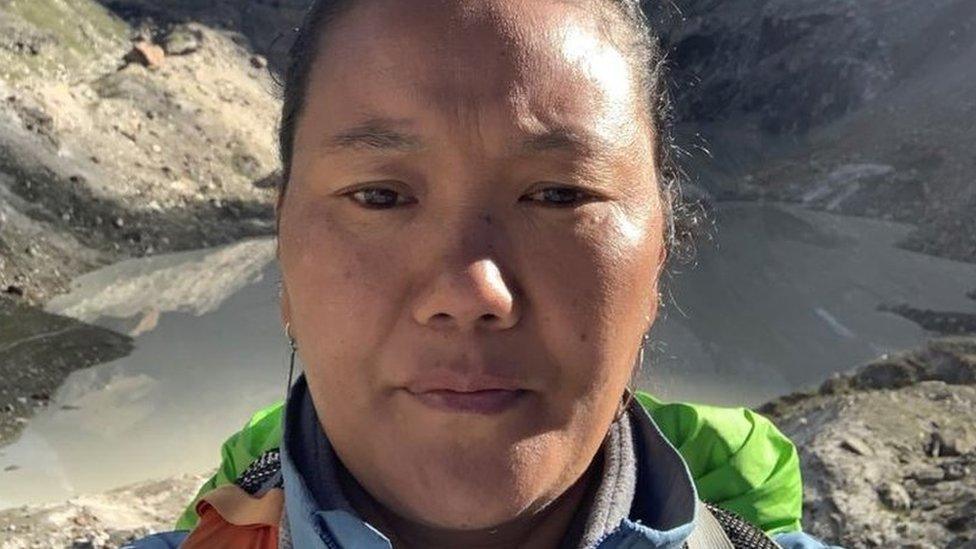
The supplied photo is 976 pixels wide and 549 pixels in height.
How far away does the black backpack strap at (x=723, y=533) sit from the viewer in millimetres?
1096

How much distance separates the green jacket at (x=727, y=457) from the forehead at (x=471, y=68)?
25.5 inches

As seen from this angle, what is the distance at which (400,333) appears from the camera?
1018mm

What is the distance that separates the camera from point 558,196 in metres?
1.07

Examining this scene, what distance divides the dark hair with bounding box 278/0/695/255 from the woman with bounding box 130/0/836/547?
0.06ft

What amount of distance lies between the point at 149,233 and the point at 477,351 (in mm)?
13425

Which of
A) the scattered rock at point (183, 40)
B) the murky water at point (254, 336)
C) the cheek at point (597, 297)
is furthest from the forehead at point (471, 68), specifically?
the scattered rock at point (183, 40)

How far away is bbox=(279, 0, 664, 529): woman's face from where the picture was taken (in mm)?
1003

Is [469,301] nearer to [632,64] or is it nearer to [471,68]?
[471,68]

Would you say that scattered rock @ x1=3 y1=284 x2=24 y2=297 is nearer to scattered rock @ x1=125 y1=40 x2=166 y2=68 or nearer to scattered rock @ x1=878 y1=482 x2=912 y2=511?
scattered rock @ x1=125 y1=40 x2=166 y2=68

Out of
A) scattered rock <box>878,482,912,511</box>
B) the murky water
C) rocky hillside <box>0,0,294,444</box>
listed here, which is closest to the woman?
scattered rock <box>878,482,912,511</box>

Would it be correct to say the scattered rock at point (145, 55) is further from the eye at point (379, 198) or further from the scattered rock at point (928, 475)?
the eye at point (379, 198)

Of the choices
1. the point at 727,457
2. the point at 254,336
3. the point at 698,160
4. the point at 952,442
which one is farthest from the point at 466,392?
the point at 698,160

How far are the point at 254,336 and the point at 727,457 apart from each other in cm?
959

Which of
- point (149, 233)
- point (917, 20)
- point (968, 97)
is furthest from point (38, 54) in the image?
point (917, 20)
